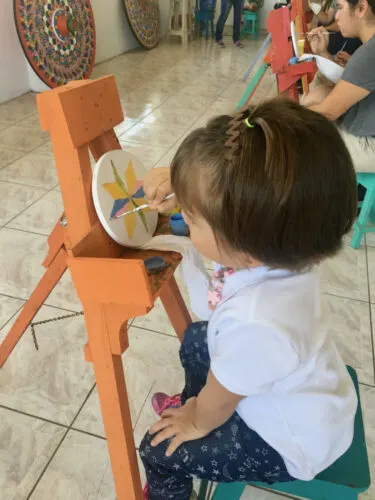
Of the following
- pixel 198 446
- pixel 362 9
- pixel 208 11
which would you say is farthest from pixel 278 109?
pixel 208 11

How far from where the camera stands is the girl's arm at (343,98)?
1452mm

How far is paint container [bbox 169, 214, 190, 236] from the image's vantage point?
771 mm

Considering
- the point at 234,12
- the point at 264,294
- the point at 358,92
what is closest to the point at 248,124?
the point at 264,294

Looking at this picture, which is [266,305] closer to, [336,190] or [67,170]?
[336,190]

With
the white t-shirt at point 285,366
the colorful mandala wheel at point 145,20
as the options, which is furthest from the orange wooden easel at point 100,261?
the colorful mandala wheel at point 145,20

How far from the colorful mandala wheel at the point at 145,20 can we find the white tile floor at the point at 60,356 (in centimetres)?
224

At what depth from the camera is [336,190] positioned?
490mm

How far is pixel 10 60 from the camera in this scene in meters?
2.83

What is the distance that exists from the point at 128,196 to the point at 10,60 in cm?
264

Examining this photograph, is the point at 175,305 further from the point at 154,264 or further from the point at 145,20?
the point at 145,20

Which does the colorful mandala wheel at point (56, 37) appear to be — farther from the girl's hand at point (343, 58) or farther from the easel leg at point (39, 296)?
the easel leg at point (39, 296)

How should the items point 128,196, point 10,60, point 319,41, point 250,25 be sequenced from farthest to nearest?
point 250,25
point 10,60
point 319,41
point 128,196

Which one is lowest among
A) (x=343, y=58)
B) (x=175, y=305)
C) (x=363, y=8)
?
(x=175, y=305)

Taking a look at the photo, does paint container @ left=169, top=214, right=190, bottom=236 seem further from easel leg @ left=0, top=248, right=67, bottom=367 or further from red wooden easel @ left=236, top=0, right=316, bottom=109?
red wooden easel @ left=236, top=0, right=316, bottom=109
